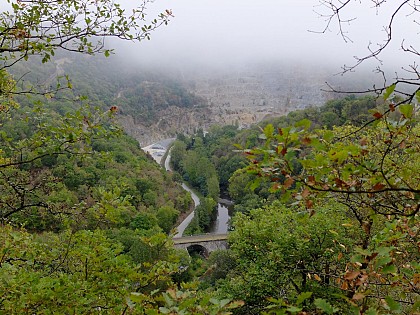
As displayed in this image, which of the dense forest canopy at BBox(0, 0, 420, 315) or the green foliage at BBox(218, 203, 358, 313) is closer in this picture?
the dense forest canopy at BBox(0, 0, 420, 315)

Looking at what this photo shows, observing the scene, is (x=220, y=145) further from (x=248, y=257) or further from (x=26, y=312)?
(x=26, y=312)

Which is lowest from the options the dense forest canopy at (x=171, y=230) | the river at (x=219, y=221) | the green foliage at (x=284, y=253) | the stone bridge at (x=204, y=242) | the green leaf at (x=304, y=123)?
the river at (x=219, y=221)

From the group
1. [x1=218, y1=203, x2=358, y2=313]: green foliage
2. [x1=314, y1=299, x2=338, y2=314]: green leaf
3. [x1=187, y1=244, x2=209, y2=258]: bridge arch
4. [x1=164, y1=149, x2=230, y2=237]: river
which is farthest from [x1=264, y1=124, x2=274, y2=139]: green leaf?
[x1=164, y1=149, x2=230, y2=237]: river

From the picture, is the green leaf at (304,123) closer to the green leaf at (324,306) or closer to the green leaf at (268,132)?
the green leaf at (268,132)

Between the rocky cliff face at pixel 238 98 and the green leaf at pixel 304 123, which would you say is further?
the rocky cliff face at pixel 238 98

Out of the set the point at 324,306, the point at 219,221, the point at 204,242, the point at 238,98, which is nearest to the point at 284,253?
the point at 324,306

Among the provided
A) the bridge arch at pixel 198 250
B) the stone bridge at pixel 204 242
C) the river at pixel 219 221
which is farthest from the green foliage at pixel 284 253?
the river at pixel 219 221

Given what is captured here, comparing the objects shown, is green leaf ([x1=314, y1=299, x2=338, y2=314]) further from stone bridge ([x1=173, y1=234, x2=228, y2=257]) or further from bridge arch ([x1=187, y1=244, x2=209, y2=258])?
bridge arch ([x1=187, y1=244, x2=209, y2=258])

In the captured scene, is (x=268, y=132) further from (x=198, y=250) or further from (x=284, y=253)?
(x=198, y=250)

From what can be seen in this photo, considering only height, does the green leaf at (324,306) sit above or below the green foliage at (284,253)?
above

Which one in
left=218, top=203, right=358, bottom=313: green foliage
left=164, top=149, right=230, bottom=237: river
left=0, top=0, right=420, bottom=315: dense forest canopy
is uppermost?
left=0, top=0, right=420, bottom=315: dense forest canopy

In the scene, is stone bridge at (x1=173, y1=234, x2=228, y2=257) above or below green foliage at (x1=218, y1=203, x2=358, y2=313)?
below

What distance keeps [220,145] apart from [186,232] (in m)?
30.8

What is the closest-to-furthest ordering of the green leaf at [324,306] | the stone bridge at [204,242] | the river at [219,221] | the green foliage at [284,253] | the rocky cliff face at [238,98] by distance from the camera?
the green leaf at [324,306] → the green foliage at [284,253] → the stone bridge at [204,242] → the river at [219,221] → the rocky cliff face at [238,98]
